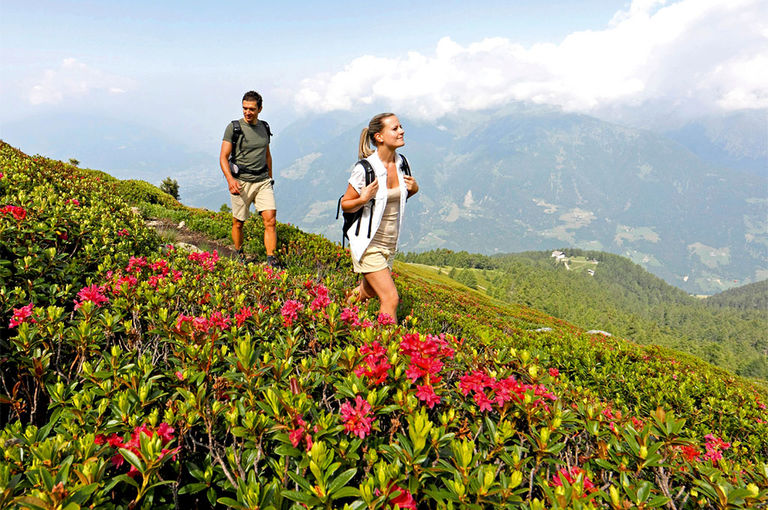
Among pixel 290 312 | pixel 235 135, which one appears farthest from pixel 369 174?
pixel 235 135

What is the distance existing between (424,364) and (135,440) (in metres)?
1.49

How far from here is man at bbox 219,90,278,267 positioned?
6.83 m

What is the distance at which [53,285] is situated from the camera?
3.37m

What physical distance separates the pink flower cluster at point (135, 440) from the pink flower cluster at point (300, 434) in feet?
1.60

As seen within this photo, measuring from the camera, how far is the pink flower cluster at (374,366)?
210 cm

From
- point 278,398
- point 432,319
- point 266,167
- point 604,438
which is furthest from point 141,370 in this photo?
point 266,167

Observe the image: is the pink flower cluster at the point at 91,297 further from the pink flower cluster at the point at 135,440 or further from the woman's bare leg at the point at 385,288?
the woman's bare leg at the point at 385,288

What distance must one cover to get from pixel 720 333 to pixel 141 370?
594 ft

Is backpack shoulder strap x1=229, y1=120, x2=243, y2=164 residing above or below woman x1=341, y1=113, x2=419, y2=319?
above

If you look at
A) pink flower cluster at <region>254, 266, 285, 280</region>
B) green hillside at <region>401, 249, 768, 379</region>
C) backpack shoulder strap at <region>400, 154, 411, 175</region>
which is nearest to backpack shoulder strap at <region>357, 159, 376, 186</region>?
backpack shoulder strap at <region>400, 154, 411, 175</region>

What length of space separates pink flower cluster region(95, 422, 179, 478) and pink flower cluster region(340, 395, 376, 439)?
0.75 m

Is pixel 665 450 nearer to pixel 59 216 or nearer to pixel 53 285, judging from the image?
pixel 53 285

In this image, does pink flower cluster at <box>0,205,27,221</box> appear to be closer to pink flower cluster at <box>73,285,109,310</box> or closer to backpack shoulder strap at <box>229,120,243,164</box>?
pink flower cluster at <box>73,285,109,310</box>

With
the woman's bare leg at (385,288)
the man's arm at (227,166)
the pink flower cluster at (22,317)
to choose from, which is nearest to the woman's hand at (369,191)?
the woman's bare leg at (385,288)
